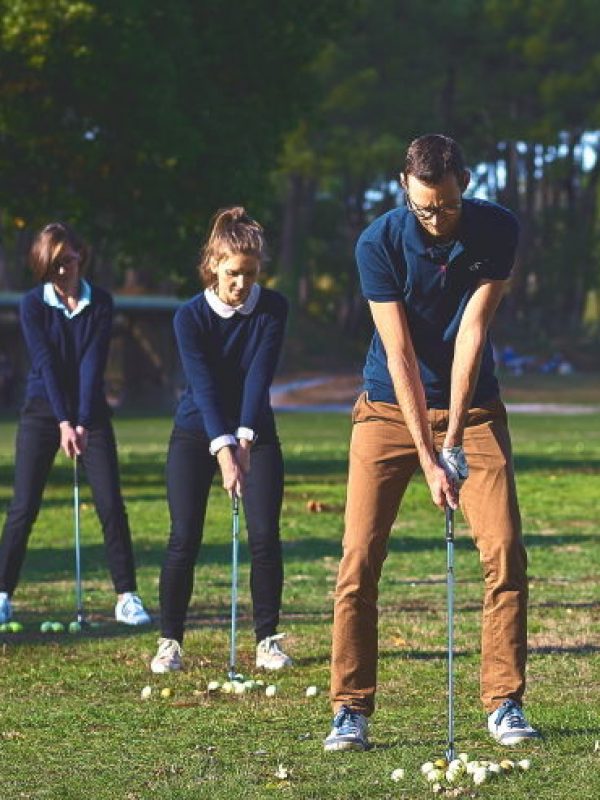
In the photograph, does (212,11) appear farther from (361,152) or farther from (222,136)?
(361,152)

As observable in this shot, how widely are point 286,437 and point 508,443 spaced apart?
28264 mm

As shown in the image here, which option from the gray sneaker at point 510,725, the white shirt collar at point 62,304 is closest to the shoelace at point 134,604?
the white shirt collar at point 62,304

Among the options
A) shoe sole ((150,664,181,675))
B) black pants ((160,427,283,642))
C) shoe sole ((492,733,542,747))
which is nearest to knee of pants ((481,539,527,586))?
shoe sole ((492,733,542,747))

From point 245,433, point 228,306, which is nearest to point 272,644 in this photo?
point 245,433

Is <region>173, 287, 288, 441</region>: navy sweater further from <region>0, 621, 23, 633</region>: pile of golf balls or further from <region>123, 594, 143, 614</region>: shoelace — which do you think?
<region>0, 621, 23, 633</region>: pile of golf balls

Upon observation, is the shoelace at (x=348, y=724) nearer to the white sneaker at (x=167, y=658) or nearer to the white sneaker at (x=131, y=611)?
the white sneaker at (x=167, y=658)

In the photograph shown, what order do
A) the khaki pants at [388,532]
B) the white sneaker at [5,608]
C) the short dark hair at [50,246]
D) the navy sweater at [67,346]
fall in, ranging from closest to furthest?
the khaki pants at [388,532] < the short dark hair at [50,246] < the navy sweater at [67,346] < the white sneaker at [5,608]

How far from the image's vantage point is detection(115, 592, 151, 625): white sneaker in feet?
35.0

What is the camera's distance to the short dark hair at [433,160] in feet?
21.6

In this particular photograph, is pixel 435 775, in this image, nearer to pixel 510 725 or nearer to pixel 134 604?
pixel 510 725

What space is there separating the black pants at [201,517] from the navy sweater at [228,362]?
133 millimetres

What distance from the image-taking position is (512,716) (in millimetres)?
7035

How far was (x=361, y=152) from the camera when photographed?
58812 millimetres

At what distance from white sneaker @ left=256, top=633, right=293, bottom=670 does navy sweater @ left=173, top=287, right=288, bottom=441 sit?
99cm
